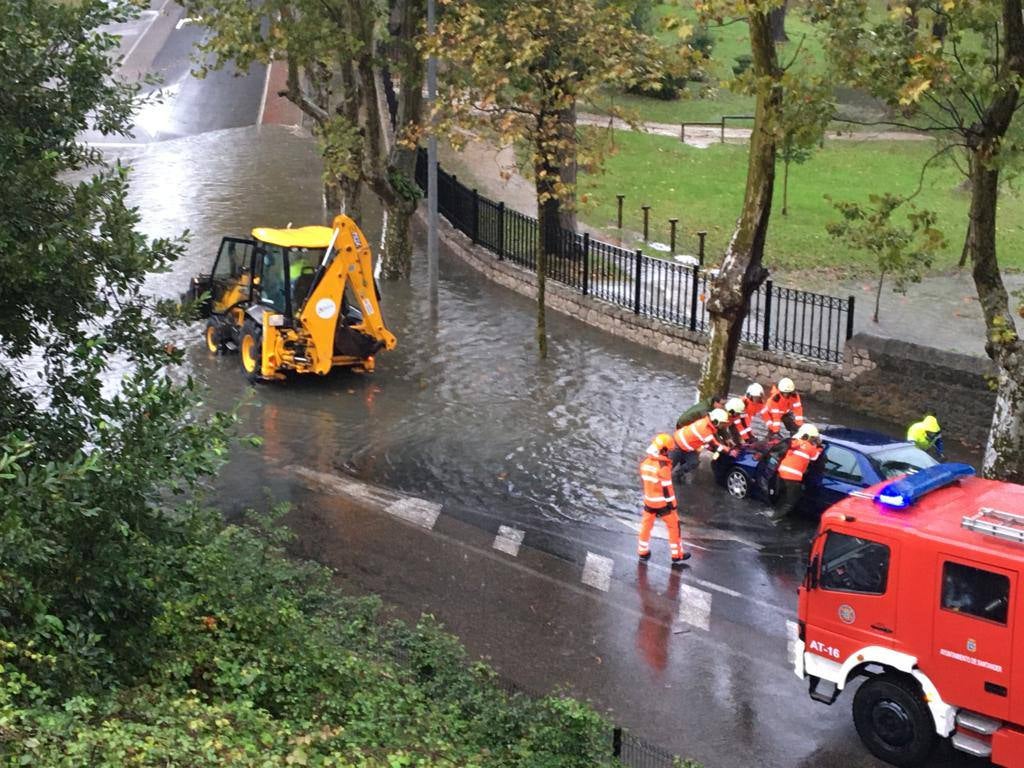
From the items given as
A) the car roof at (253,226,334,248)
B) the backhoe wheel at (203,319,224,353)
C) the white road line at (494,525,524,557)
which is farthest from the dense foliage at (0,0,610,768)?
the backhoe wheel at (203,319,224,353)

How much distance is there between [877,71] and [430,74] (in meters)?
11.2

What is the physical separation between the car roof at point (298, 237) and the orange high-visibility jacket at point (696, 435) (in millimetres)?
6503

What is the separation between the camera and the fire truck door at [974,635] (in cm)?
875

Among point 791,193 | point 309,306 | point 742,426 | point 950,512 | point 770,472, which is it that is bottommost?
point 770,472

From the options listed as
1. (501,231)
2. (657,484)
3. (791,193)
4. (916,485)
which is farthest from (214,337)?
(791,193)

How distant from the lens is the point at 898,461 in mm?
13711

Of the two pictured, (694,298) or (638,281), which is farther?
(638,281)

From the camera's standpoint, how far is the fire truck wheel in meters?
9.29

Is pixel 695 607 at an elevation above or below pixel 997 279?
below

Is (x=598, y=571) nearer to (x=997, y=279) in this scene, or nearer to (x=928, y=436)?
(x=928, y=436)

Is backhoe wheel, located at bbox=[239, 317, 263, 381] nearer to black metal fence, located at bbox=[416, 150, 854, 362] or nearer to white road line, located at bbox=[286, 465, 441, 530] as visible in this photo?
white road line, located at bbox=[286, 465, 441, 530]

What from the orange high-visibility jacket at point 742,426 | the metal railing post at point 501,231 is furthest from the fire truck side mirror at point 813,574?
the metal railing post at point 501,231

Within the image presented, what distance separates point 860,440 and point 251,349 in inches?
363

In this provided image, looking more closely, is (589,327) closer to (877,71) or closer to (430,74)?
(430,74)
